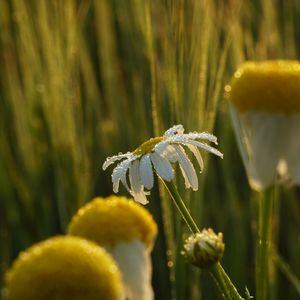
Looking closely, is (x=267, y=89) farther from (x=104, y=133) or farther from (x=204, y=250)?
(x=104, y=133)

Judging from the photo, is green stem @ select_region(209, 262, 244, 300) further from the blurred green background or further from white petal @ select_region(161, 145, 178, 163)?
the blurred green background

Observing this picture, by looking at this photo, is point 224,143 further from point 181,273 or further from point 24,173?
point 181,273

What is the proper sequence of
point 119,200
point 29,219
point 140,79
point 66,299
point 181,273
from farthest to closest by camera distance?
point 140,79 < point 29,219 < point 181,273 < point 119,200 < point 66,299

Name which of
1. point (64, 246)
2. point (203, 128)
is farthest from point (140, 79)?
point (64, 246)

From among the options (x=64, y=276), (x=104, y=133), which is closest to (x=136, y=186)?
(x=64, y=276)

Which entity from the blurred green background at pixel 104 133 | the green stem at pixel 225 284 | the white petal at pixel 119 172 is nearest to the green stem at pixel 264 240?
the green stem at pixel 225 284

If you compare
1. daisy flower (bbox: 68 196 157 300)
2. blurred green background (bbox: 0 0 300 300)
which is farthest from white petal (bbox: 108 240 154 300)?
blurred green background (bbox: 0 0 300 300)

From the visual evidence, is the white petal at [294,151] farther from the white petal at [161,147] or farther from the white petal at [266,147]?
the white petal at [161,147]
